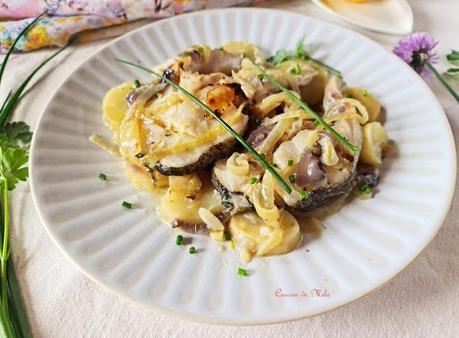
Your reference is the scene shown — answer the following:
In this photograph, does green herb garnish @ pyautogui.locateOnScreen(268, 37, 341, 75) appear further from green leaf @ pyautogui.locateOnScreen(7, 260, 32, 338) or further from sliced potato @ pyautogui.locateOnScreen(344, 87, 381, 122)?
green leaf @ pyautogui.locateOnScreen(7, 260, 32, 338)

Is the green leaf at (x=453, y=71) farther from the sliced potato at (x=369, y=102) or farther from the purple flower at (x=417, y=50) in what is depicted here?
the sliced potato at (x=369, y=102)

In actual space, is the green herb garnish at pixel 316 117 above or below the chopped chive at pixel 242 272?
above

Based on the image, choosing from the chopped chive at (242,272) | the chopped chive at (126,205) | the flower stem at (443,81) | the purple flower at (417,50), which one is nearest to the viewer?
the chopped chive at (242,272)

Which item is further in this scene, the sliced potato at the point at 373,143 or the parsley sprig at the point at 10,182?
the sliced potato at the point at 373,143

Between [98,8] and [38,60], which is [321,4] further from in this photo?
[38,60]

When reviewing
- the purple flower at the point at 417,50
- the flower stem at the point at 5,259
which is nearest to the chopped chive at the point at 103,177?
the flower stem at the point at 5,259

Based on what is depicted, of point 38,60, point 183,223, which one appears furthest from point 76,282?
point 38,60

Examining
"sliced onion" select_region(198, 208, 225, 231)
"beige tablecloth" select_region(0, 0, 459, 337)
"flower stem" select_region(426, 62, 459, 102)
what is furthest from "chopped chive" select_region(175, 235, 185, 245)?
"flower stem" select_region(426, 62, 459, 102)
